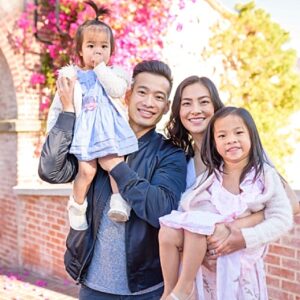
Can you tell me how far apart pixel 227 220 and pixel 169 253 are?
0.27 meters

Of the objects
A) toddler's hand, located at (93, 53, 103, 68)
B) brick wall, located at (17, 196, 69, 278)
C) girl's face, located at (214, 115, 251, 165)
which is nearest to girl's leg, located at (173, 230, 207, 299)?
girl's face, located at (214, 115, 251, 165)

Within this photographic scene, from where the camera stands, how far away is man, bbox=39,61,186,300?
1.84 meters

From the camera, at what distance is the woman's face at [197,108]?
2.03 m

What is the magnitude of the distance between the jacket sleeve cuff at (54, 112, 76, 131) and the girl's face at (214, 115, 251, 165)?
2.07 ft

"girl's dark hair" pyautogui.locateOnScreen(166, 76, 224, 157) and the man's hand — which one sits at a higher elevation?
"girl's dark hair" pyautogui.locateOnScreen(166, 76, 224, 157)

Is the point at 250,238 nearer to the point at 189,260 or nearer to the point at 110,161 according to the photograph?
the point at 189,260

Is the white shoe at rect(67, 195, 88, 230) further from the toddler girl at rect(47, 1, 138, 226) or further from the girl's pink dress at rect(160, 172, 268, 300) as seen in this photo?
the girl's pink dress at rect(160, 172, 268, 300)

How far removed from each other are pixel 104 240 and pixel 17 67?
4790 mm

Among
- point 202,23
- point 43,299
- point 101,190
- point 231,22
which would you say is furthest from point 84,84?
point 231,22

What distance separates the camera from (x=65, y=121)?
1902 millimetres

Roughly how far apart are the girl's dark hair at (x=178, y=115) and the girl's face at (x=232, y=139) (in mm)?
216

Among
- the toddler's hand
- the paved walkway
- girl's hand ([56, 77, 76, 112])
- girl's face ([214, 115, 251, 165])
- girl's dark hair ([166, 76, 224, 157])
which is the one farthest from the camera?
the paved walkway

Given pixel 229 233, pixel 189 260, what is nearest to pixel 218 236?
pixel 229 233

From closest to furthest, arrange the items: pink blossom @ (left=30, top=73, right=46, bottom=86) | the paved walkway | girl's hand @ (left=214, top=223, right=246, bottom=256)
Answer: girl's hand @ (left=214, top=223, right=246, bottom=256) → the paved walkway → pink blossom @ (left=30, top=73, right=46, bottom=86)
